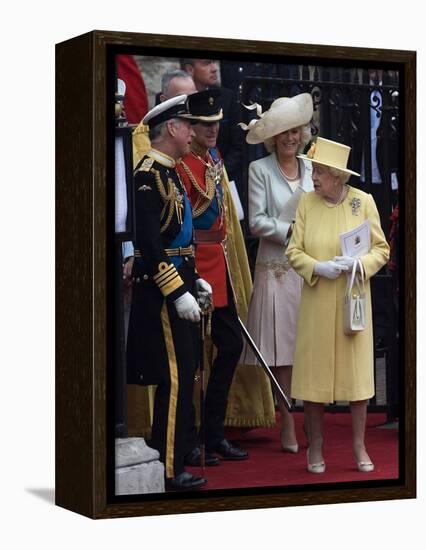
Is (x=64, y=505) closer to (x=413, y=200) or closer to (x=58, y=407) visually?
(x=58, y=407)

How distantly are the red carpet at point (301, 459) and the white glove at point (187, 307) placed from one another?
0.87 metres

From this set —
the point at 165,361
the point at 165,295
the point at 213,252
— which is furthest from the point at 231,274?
the point at 165,361

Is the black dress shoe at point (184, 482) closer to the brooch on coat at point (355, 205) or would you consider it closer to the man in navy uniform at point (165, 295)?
the man in navy uniform at point (165, 295)

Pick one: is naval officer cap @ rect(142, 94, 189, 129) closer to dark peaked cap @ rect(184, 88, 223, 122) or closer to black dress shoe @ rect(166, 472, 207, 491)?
dark peaked cap @ rect(184, 88, 223, 122)

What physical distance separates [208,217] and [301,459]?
4.93 feet

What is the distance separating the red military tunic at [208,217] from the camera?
37.7 ft

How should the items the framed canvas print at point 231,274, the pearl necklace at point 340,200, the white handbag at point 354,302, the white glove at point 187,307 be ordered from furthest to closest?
the pearl necklace at point 340,200, the white handbag at point 354,302, the white glove at point 187,307, the framed canvas print at point 231,274

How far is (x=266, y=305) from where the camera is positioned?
11836 millimetres

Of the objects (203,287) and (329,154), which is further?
(329,154)

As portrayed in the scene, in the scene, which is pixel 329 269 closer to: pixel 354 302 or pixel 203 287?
pixel 354 302

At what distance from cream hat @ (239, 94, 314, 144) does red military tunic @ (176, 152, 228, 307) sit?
0.28 m

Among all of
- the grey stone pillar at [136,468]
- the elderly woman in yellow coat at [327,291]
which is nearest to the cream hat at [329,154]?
the elderly woman in yellow coat at [327,291]

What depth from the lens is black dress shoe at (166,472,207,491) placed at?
37.0ft

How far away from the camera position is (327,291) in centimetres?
1172
